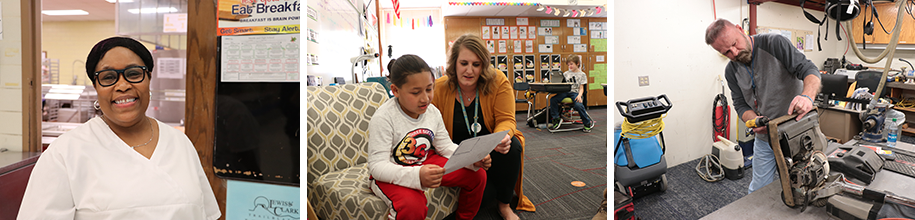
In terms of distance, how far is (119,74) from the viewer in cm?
96

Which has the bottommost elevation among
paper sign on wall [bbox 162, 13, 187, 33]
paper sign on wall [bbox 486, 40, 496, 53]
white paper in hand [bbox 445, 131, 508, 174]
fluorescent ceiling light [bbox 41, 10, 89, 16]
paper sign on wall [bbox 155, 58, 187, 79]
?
white paper in hand [bbox 445, 131, 508, 174]

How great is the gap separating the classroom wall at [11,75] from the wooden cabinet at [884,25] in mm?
2860

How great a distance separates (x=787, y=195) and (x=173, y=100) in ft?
6.08

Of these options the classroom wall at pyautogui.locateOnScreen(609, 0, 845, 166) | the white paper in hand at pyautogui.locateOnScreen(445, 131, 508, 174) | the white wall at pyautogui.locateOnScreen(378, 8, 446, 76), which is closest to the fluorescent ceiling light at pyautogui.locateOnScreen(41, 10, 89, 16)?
the white wall at pyautogui.locateOnScreen(378, 8, 446, 76)

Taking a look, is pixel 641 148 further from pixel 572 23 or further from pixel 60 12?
pixel 60 12

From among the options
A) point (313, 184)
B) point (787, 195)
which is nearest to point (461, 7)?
point (313, 184)

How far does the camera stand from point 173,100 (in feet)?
3.72

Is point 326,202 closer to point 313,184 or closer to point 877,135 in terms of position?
point 313,184

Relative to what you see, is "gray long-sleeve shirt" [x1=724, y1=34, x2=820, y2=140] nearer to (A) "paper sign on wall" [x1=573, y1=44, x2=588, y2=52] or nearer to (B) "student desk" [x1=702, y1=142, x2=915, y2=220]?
(B) "student desk" [x1=702, y1=142, x2=915, y2=220]

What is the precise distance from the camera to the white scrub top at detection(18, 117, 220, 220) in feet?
2.93

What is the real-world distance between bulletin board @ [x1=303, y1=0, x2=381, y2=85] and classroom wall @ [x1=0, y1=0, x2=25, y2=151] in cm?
111

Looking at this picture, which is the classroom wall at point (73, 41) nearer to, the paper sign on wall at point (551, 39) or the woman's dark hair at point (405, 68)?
the woman's dark hair at point (405, 68)

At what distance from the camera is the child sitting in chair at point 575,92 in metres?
1.08

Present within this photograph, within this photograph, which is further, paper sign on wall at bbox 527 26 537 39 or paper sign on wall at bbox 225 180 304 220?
paper sign on wall at bbox 225 180 304 220
